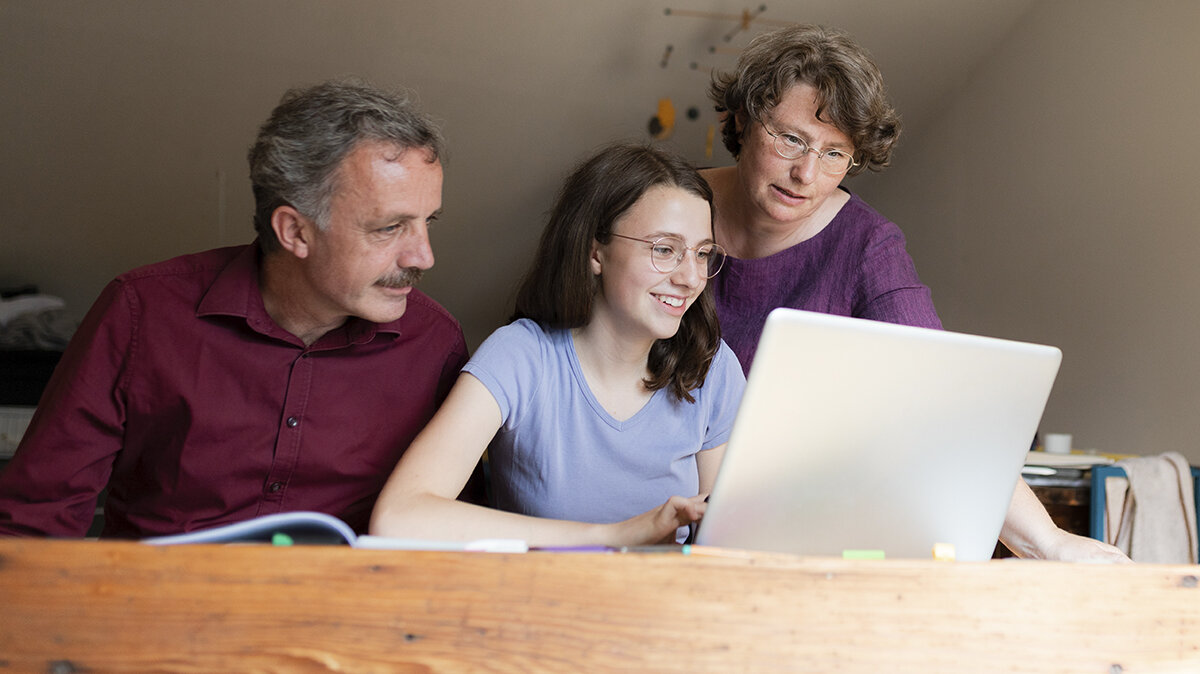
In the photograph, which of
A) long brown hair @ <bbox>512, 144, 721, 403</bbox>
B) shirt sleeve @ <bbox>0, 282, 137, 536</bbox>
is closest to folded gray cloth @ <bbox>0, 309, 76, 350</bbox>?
shirt sleeve @ <bbox>0, 282, 137, 536</bbox>

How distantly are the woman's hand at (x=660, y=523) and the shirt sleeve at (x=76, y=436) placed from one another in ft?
2.46

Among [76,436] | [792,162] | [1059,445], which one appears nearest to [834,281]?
[792,162]

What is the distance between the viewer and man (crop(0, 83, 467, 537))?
4.39 feet

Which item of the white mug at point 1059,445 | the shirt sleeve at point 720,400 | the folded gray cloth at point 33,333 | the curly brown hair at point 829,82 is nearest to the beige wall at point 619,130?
the white mug at point 1059,445

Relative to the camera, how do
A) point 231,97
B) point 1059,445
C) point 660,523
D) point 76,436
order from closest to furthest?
point 660,523
point 76,436
point 1059,445
point 231,97

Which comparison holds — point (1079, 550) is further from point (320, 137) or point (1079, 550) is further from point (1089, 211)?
point (1089, 211)

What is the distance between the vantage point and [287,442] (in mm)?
1406

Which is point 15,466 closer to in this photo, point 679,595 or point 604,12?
point 679,595

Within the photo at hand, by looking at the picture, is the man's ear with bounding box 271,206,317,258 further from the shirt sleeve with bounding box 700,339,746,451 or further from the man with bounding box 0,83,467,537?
the shirt sleeve with bounding box 700,339,746,451

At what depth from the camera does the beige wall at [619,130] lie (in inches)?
136

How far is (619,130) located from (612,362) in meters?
3.18

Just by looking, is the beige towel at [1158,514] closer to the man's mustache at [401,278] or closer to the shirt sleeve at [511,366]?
the shirt sleeve at [511,366]

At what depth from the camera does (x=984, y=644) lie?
0.77 metres

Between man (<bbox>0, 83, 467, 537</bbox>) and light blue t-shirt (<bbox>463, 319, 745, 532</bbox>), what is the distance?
0.18 meters
